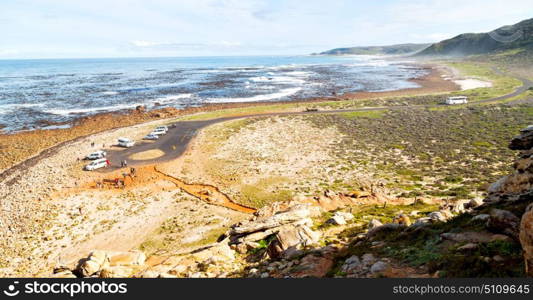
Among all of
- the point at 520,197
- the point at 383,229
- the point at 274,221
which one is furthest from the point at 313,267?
the point at 520,197

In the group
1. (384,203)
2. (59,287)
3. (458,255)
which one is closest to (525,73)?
(384,203)

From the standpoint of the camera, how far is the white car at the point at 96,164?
38.5 m

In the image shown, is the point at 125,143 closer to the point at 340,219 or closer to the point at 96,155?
the point at 96,155

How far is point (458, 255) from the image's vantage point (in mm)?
10109

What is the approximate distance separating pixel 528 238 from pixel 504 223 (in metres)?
2.82

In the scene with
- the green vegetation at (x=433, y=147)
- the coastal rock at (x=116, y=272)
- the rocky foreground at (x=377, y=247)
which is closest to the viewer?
the rocky foreground at (x=377, y=247)

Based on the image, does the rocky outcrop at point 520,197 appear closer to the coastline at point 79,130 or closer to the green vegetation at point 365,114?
the green vegetation at point 365,114

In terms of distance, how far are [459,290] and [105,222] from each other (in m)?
27.5

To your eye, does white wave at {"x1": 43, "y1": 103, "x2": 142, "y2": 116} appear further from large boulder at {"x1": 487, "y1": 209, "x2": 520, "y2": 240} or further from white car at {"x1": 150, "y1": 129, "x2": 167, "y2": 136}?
large boulder at {"x1": 487, "y1": 209, "x2": 520, "y2": 240}

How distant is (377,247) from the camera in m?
13.2

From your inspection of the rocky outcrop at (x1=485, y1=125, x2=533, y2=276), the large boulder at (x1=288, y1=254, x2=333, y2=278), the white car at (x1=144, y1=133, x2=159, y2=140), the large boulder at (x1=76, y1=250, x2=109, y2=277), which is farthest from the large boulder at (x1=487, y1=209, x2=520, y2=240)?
the white car at (x1=144, y1=133, x2=159, y2=140)

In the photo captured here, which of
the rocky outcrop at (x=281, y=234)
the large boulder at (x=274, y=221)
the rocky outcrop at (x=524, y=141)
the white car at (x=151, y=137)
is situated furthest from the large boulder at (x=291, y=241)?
the white car at (x=151, y=137)

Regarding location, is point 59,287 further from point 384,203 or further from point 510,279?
point 384,203

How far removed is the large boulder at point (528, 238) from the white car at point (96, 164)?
141ft
